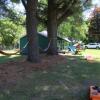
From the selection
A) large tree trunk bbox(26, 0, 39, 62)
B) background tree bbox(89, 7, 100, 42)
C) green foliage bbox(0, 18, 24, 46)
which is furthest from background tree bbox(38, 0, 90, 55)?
background tree bbox(89, 7, 100, 42)

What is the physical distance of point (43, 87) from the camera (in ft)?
35.6

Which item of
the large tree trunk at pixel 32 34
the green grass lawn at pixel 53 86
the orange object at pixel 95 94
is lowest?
the green grass lawn at pixel 53 86

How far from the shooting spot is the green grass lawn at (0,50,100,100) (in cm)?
980

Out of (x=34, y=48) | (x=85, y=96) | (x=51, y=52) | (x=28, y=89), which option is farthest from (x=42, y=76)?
(x=51, y=52)

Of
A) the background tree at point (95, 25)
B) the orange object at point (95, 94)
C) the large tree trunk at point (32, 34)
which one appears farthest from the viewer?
the background tree at point (95, 25)

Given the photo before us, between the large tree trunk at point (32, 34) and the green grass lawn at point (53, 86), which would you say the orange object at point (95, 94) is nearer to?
the green grass lawn at point (53, 86)

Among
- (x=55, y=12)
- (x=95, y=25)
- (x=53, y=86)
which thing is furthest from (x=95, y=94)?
(x=95, y=25)

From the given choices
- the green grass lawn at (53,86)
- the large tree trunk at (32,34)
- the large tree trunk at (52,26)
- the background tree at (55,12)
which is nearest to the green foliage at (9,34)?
the background tree at (55,12)

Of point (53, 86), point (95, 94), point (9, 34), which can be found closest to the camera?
point (95, 94)

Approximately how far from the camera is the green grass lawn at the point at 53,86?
9.80m

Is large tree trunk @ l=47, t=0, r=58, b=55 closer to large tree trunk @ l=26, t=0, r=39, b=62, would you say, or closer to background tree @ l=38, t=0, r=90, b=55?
background tree @ l=38, t=0, r=90, b=55

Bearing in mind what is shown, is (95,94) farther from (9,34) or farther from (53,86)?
(9,34)

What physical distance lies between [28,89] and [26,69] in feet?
11.5

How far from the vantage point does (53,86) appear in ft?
36.2
